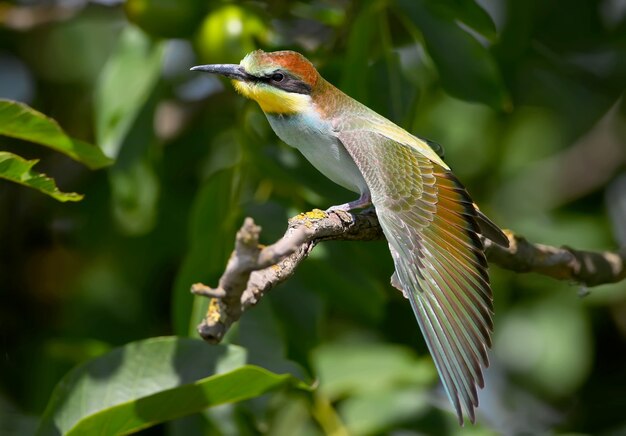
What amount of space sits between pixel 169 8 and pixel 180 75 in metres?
0.56

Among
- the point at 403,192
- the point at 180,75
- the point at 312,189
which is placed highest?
the point at 403,192

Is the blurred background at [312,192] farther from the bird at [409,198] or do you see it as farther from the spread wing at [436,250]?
the spread wing at [436,250]

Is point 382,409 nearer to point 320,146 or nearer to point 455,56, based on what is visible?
point 320,146

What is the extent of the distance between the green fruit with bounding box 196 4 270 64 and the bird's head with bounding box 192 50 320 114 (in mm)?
159

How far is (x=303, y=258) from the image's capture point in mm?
1835

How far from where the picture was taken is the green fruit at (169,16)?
2639 mm

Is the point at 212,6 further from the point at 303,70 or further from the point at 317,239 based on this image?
the point at 317,239

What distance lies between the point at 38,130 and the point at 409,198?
73 centimetres

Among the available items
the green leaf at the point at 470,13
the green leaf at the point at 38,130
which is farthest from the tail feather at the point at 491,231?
the green leaf at the point at 38,130

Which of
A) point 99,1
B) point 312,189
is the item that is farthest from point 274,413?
point 99,1

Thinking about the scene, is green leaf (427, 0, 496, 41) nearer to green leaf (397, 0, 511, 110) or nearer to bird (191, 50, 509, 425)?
green leaf (397, 0, 511, 110)

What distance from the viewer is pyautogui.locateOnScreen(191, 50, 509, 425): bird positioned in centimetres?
205

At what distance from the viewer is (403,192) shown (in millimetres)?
2213

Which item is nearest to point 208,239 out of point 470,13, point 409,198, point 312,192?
point 312,192
